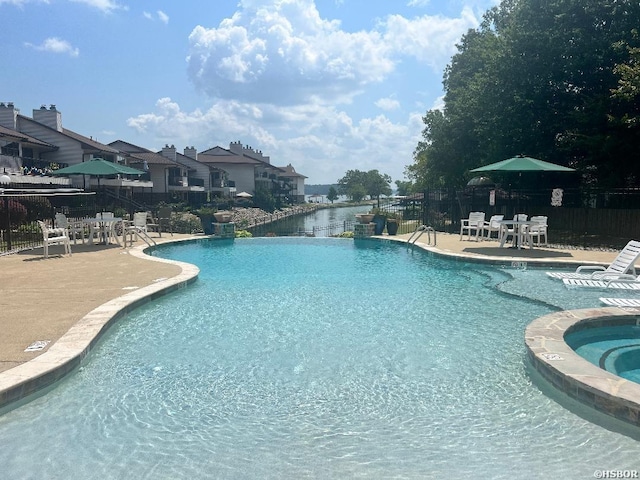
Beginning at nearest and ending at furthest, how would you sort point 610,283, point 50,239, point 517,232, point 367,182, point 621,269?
point 610,283
point 621,269
point 50,239
point 517,232
point 367,182

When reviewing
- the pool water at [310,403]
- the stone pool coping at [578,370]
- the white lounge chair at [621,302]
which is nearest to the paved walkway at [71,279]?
the pool water at [310,403]

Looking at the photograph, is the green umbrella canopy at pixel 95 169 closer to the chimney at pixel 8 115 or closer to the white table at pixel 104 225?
the white table at pixel 104 225

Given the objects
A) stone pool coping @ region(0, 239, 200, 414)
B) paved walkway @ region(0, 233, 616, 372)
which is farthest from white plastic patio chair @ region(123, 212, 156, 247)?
stone pool coping @ region(0, 239, 200, 414)

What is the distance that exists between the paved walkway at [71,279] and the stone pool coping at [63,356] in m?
0.16

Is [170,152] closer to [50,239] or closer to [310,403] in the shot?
[50,239]

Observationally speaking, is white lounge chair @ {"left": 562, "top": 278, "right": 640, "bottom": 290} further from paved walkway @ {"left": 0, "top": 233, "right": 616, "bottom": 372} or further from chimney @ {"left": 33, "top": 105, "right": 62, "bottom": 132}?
chimney @ {"left": 33, "top": 105, "right": 62, "bottom": 132}

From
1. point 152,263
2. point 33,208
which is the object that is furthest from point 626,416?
point 33,208

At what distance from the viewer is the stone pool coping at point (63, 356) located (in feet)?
14.5

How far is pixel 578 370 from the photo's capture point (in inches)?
186

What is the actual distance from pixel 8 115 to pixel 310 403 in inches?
1491

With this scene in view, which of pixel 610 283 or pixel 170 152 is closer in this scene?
pixel 610 283

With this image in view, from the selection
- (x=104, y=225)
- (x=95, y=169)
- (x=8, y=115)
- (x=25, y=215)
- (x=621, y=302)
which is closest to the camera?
(x=621, y=302)

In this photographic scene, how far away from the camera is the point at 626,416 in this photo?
4039 mm

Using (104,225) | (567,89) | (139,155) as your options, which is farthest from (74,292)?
(139,155)
